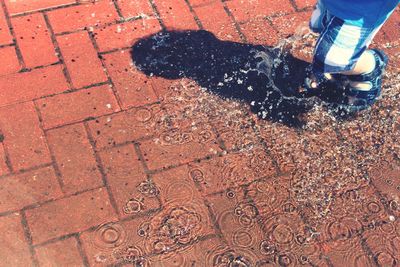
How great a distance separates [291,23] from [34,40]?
5.76 feet

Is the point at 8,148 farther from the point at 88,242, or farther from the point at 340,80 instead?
the point at 340,80

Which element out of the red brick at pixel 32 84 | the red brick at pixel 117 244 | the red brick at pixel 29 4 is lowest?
the red brick at pixel 117 244

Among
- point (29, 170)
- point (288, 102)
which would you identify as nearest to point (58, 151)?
point (29, 170)

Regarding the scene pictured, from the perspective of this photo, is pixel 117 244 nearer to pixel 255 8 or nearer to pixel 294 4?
pixel 255 8

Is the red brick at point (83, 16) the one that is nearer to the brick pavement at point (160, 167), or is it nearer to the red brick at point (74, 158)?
the brick pavement at point (160, 167)

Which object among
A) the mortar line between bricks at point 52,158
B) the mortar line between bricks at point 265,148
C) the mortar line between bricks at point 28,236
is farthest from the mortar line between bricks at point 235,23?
the mortar line between bricks at point 28,236

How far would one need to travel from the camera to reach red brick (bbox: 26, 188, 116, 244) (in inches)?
109

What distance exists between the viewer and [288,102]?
3359 mm

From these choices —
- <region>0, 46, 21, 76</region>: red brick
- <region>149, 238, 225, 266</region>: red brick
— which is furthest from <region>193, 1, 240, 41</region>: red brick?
<region>149, 238, 225, 266</region>: red brick

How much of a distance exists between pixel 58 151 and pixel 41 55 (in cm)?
77

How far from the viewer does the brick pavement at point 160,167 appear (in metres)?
2.77

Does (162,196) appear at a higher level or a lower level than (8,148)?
lower

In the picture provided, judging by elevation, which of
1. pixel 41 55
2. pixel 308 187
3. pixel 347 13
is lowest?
pixel 308 187

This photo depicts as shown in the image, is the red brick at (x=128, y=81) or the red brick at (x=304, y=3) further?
the red brick at (x=304, y=3)
